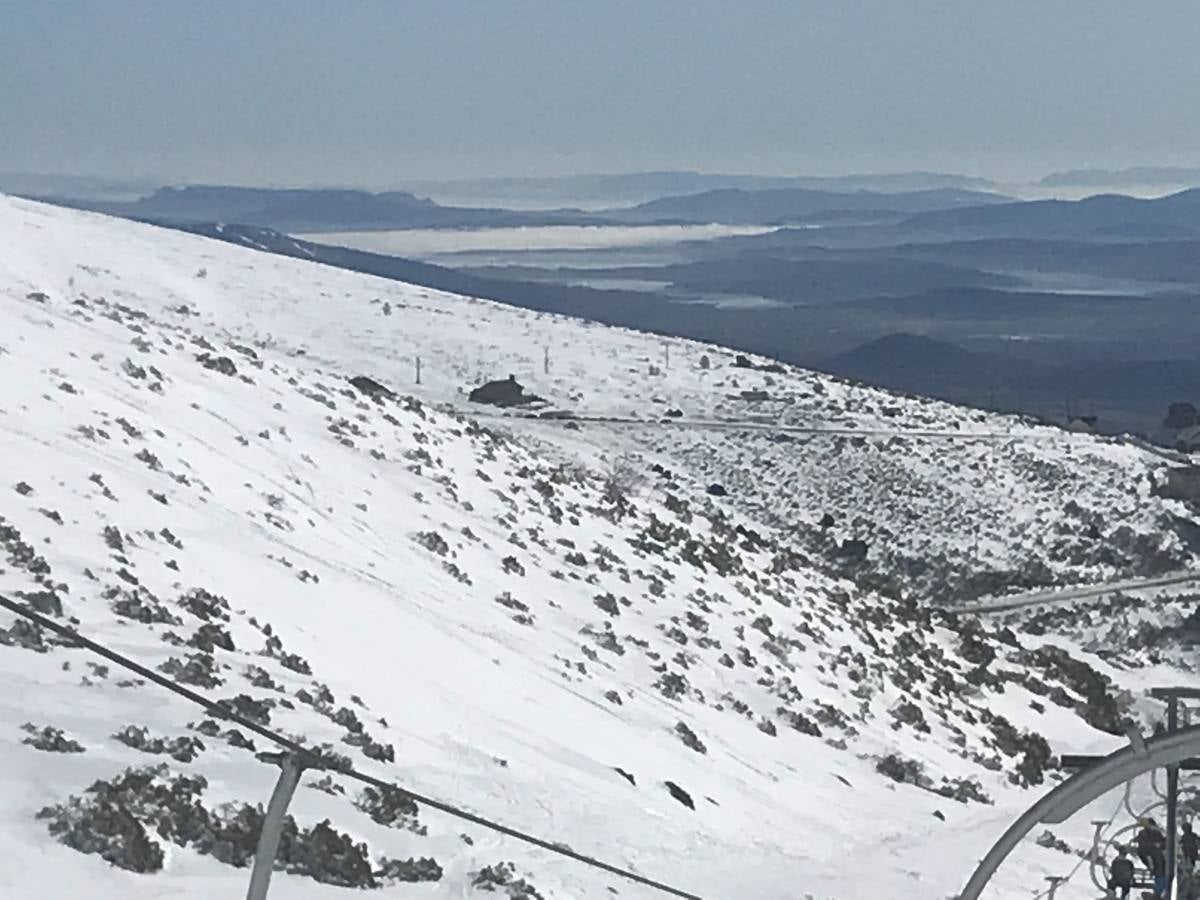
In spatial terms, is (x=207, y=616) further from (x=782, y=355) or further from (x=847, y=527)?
(x=782, y=355)

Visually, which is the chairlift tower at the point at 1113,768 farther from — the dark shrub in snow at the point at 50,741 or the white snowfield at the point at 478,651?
the dark shrub in snow at the point at 50,741

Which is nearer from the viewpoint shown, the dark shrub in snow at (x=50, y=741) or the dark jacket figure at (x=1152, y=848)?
the dark jacket figure at (x=1152, y=848)

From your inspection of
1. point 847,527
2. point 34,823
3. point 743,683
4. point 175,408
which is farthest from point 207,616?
point 847,527

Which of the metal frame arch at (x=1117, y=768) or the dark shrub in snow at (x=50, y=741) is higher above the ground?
the metal frame arch at (x=1117, y=768)

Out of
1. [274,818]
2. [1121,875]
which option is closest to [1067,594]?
[1121,875]

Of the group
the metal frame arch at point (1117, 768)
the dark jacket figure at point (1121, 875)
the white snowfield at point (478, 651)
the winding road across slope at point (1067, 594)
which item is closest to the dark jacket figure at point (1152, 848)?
the dark jacket figure at point (1121, 875)

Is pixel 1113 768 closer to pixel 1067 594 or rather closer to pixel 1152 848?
pixel 1152 848

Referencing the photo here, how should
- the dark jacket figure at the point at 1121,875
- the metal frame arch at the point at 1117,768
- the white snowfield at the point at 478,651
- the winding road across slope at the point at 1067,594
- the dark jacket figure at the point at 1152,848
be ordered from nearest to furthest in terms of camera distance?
the metal frame arch at the point at 1117,768 → the dark jacket figure at the point at 1121,875 → the dark jacket figure at the point at 1152,848 → the white snowfield at the point at 478,651 → the winding road across slope at the point at 1067,594

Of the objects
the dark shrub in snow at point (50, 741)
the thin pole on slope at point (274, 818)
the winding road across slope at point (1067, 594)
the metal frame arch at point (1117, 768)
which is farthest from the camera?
the winding road across slope at point (1067, 594)

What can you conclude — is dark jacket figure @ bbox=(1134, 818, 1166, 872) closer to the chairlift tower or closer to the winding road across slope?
the chairlift tower
